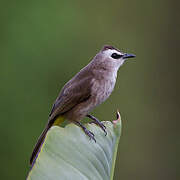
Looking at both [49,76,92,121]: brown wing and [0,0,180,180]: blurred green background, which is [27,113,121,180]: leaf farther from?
[0,0,180,180]: blurred green background

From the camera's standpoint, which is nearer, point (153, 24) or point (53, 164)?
point (53, 164)

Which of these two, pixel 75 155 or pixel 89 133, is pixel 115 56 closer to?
pixel 89 133

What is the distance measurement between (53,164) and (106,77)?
4.10 ft

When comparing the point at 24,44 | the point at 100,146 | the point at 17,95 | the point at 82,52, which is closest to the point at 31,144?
the point at 17,95

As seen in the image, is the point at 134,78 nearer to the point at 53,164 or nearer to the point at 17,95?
the point at 17,95

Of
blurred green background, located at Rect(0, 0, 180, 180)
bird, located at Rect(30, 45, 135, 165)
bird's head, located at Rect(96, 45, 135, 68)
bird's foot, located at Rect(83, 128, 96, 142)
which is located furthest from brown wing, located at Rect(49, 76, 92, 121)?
blurred green background, located at Rect(0, 0, 180, 180)

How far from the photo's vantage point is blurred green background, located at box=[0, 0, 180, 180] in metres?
6.82

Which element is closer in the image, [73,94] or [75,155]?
[75,155]

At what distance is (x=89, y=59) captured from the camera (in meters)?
7.84

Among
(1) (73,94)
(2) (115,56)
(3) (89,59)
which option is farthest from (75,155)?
(3) (89,59)

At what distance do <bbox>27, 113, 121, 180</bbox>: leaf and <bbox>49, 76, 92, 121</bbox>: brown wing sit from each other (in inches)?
24.7

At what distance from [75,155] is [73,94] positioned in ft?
3.08

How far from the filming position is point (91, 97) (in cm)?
325

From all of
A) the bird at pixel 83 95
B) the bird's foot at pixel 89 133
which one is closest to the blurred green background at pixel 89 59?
the bird at pixel 83 95
